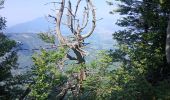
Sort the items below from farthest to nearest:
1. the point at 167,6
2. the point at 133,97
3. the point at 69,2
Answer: the point at 69,2 → the point at 167,6 → the point at 133,97

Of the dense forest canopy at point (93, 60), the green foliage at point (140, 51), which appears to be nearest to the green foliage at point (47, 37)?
the dense forest canopy at point (93, 60)

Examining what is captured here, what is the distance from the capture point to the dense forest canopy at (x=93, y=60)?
69.8 feet

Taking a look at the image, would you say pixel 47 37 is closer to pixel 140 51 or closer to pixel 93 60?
pixel 93 60

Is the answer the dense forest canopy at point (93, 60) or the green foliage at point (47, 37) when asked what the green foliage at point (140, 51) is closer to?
the dense forest canopy at point (93, 60)

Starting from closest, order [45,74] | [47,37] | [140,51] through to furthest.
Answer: [45,74] < [140,51] < [47,37]

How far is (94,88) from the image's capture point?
23.0 metres

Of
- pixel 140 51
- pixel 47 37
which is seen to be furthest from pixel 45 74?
pixel 140 51

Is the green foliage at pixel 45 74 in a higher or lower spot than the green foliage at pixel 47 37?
lower

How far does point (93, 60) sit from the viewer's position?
75.3ft

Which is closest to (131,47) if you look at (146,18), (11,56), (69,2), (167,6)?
(146,18)

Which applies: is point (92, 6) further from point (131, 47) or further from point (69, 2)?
point (131, 47)

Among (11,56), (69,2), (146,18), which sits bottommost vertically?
(11,56)

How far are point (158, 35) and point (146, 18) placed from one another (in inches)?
66.8

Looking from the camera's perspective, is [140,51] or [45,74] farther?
[140,51]
